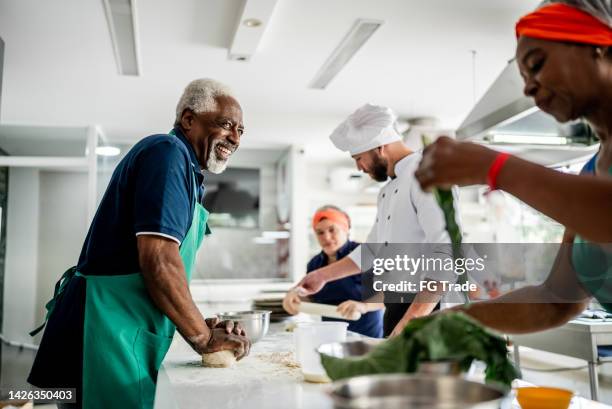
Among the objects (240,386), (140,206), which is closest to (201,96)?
(140,206)

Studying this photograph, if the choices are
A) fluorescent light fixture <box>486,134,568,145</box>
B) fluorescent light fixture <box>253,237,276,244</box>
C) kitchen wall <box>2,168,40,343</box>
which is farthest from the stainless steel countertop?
kitchen wall <box>2,168,40,343</box>

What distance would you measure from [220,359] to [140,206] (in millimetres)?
453

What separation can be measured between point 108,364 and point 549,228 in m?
7.41

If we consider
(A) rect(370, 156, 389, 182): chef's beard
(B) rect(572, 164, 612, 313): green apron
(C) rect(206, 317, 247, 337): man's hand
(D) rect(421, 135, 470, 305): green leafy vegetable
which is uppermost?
(A) rect(370, 156, 389, 182): chef's beard

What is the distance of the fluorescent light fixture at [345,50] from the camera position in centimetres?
356

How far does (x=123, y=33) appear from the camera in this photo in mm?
3627

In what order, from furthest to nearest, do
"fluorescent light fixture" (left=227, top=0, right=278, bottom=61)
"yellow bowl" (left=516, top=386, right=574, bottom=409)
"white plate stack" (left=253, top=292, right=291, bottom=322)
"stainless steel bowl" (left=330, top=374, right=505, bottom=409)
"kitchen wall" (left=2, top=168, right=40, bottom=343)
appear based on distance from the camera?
"kitchen wall" (left=2, top=168, right=40, bottom=343) → "fluorescent light fixture" (left=227, top=0, right=278, bottom=61) → "white plate stack" (left=253, top=292, right=291, bottom=322) → "yellow bowl" (left=516, top=386, right=574, bottom=409) → "stainless steel bowl" (left=330, top=374, right=505, bottom=409)

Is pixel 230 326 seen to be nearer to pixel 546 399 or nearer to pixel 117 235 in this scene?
pixel 117 235

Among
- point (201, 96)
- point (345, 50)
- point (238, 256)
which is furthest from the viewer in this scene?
point (238, 256)

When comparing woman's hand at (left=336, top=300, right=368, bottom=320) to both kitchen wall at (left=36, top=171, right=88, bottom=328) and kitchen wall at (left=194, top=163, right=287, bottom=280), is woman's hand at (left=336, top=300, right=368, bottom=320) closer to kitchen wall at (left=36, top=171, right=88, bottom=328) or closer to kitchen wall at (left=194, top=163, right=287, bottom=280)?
kitchen wall at (left=194, top=163, right=287, bottom=280)

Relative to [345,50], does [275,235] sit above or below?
below

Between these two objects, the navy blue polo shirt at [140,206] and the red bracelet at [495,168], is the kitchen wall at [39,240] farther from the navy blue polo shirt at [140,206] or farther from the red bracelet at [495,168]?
the red bracelet at [495,168]

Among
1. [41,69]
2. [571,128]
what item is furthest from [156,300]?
[41,69]

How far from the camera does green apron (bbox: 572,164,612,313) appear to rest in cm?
112
